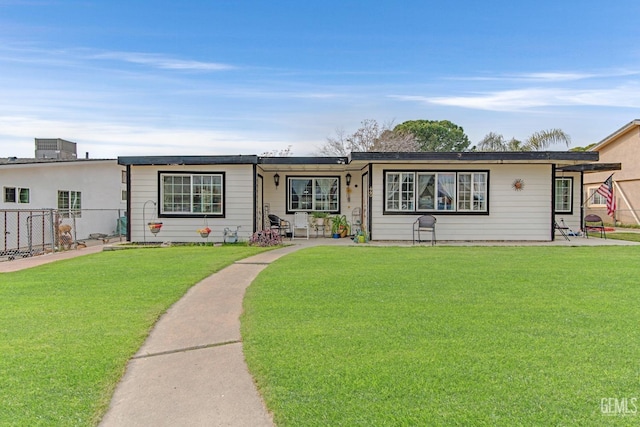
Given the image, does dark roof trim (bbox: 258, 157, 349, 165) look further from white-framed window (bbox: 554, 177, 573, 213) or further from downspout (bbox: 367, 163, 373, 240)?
white-framed window (bbox: 554, 177, 573, 213)

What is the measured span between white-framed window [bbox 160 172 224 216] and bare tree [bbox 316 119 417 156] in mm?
20598

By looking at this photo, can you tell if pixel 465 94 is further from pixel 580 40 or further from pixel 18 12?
pixel 18 12

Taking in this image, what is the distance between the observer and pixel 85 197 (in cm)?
1733

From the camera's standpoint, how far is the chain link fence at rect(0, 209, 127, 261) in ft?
40.7

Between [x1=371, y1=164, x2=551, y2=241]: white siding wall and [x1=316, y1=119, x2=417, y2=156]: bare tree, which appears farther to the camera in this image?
[x1=316, y1=119, x2=417, y2=156]: bare tree

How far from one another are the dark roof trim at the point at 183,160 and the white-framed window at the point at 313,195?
277cm

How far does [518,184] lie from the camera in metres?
13.8

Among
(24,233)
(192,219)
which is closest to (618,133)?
(192,219)

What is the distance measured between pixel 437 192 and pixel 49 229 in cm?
1217

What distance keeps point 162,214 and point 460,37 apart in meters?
11.9

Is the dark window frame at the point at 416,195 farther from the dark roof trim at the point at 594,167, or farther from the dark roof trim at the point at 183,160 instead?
the dark roof trim at the point at 594,167

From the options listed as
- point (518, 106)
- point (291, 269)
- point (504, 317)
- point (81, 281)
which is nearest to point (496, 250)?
point (291, 269)

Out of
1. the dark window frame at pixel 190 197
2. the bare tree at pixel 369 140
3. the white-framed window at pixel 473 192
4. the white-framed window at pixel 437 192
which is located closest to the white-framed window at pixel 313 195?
the white-framed window at pixel 437 192

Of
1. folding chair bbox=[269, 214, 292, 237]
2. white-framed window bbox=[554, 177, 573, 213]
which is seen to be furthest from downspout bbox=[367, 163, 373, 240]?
white-framed window bbox=[554, 177, 573, 213]
